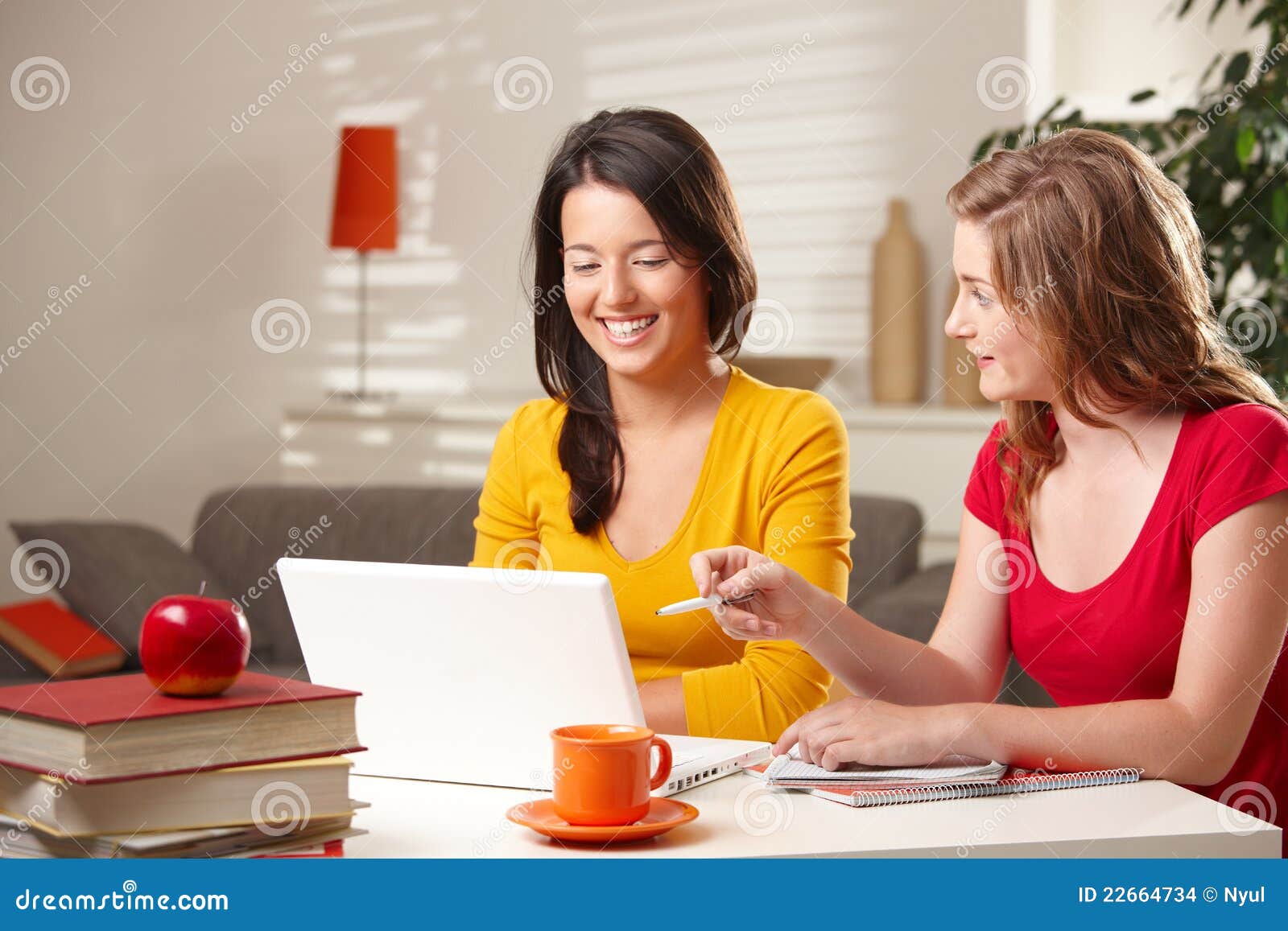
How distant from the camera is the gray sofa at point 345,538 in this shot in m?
3.03

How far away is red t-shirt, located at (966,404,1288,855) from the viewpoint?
1.37 m

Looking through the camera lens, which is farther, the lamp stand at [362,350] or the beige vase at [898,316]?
the lamp stand at [362,350]

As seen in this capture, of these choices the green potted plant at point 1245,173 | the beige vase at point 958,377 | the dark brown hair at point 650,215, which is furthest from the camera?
the beige vase at point 958,377

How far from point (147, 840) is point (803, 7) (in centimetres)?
342

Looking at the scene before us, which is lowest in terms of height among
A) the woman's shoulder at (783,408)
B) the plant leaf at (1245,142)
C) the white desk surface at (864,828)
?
the white desk surface at (864,828)

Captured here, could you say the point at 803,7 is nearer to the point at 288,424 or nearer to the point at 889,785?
the point at 288,424

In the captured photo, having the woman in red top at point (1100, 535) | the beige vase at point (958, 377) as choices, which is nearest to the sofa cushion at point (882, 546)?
the beige vase at point (958, 377)

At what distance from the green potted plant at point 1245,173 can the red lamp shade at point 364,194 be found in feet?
6.71

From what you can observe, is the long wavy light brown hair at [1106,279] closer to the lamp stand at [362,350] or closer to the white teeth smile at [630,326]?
the white teeth smile at [630,326]

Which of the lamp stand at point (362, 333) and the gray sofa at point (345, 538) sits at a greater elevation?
the lamp stand at point (362, 333)

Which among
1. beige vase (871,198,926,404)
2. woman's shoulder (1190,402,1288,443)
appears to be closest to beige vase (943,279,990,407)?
beige vase (871,198,926,404)

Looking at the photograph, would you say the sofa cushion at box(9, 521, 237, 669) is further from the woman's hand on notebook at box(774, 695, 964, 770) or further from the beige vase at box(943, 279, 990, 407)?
the woman's hand on notebook at box(774, 695, 964, 770)

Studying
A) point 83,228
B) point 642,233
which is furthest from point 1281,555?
point 83,228

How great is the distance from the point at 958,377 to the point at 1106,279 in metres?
2.26
